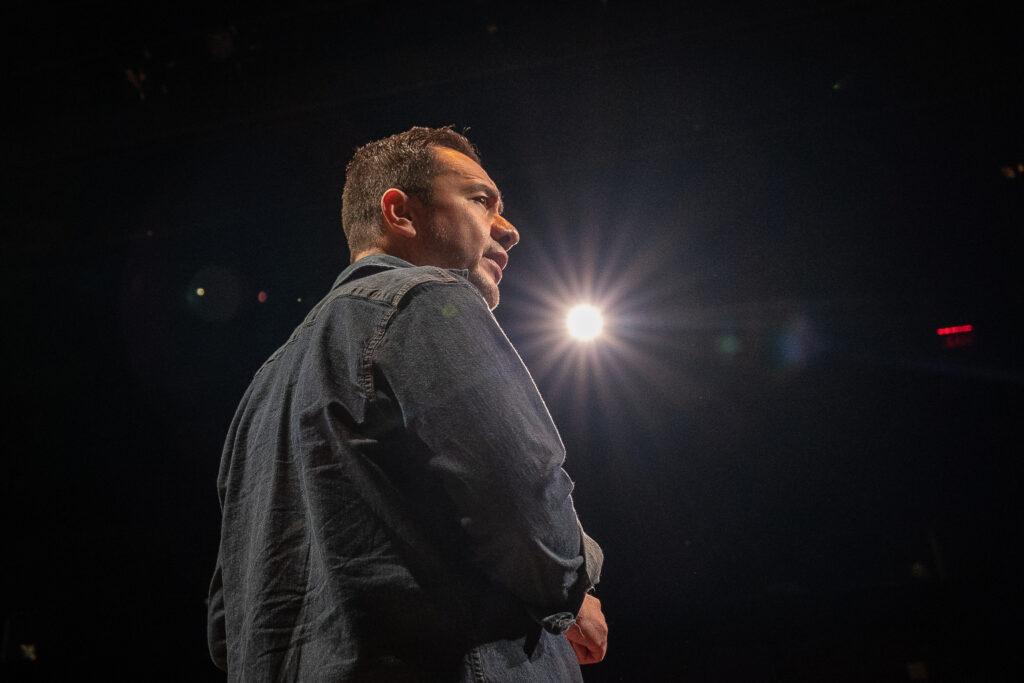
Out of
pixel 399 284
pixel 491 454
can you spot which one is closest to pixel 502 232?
pixel 399 284

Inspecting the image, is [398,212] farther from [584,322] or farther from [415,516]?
[584,322]

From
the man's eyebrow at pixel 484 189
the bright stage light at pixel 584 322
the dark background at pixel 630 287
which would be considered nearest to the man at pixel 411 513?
the man's eyebrow at pixel 484 189

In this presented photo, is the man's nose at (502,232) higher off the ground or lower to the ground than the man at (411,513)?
higher

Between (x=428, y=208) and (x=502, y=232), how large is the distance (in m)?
0.21

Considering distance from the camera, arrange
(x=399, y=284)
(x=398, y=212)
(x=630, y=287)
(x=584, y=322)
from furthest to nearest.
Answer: (x=584, y=322) < (x=630, y=287) < (x=398, y=212) < (x=399, y=284)

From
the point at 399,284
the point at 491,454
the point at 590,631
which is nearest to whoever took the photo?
the point at 491,454

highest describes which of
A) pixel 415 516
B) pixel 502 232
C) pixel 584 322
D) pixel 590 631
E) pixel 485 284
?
pixel 584 322

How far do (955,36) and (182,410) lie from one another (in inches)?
208

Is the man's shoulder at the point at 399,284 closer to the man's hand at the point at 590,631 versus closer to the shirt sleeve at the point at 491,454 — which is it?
the shirt sleeve at the point at 491,454

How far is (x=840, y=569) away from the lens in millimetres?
4062

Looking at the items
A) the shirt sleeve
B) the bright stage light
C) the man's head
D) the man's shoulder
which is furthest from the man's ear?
the bright stage light

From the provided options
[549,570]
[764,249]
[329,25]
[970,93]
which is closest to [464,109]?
[329,25]

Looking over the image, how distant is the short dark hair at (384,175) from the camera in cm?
124

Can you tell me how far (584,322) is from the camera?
4586mm
